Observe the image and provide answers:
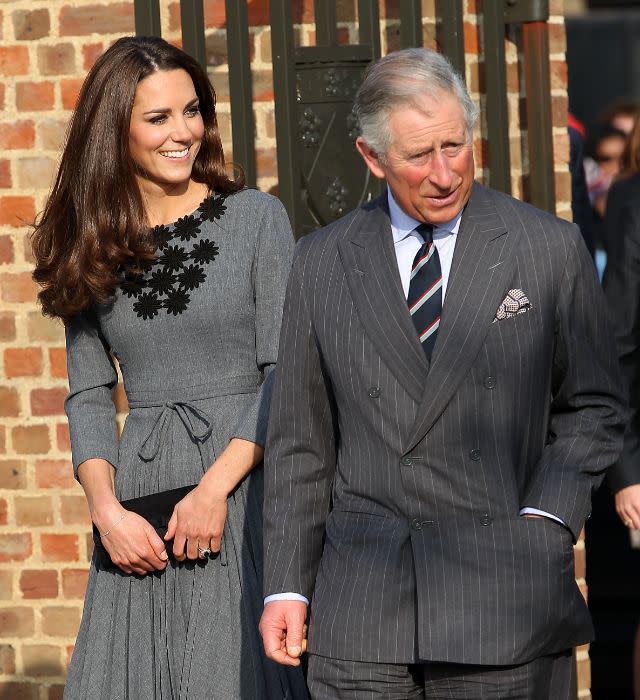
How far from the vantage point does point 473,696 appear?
2.83 m

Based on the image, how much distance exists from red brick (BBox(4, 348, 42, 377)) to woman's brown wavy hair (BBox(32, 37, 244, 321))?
112 centimetres

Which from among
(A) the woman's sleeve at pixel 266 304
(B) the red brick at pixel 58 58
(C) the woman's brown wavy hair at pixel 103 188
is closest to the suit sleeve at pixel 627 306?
(A) the woman's sleeve at pixel 266 304

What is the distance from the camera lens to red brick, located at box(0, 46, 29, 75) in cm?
467

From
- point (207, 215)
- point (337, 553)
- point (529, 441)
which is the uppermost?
point (207, 215)

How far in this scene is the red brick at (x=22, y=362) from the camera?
4.77 meters

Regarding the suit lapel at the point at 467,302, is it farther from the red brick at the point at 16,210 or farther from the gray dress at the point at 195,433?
the red brick at the point at 16,210

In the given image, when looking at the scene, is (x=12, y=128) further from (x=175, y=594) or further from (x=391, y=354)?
(x=391, y=354)

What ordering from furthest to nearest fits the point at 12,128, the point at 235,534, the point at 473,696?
the point at 12,128 < the point at 235,534 < the point at 473,696

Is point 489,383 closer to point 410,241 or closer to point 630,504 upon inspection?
point 410,241

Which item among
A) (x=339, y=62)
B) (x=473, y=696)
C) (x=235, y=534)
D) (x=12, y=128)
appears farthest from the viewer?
(x=12, y=128)

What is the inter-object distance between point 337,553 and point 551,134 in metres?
2.00

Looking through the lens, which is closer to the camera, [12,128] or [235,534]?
[235,534]

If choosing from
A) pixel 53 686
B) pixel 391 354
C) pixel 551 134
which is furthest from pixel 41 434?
pixel 391 354

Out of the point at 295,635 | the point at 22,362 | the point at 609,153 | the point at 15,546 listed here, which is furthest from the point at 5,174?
the point at 609,153
